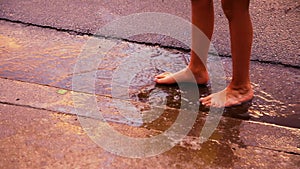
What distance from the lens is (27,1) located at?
4273mm

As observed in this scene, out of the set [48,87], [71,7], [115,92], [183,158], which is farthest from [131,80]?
[71,7]

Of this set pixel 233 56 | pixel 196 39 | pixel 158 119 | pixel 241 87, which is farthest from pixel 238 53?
pixel 158 119

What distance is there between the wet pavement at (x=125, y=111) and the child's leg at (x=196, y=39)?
6 cm

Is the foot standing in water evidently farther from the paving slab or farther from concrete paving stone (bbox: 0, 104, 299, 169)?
concrete paving stone (bbox: 0, 104, 299, 169)

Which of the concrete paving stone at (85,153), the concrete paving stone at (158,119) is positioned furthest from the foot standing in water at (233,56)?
the concrete paving stone at (85,153)

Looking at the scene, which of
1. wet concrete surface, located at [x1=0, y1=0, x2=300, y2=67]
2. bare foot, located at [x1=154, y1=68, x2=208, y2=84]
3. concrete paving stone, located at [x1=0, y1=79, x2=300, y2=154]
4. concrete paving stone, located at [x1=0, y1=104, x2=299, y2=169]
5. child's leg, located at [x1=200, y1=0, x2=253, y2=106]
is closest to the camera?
concrete paving stone, located at [x1=0, y1=104, x2=299, y2=169]

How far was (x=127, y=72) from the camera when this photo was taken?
115 inches

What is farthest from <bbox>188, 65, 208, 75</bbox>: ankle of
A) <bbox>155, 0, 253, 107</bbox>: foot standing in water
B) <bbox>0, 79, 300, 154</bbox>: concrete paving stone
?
<bbox>0, 79, 300, 154</bbox>: concrete paving stone

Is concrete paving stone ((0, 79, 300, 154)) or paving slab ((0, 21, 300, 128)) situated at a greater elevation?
paving slab ((0, 21, 300, 128))

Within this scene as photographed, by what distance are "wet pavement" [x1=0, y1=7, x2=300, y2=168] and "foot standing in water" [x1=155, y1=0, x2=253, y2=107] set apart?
0.07 metres

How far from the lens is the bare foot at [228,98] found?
2533 millimetres

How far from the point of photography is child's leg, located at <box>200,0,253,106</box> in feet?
7.72

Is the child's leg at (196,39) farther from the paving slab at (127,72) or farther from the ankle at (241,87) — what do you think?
the ankle at (241,87)

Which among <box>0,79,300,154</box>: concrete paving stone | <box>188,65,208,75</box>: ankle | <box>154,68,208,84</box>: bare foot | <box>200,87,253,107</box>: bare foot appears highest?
<box>188,65,208,75</box>: ankle
